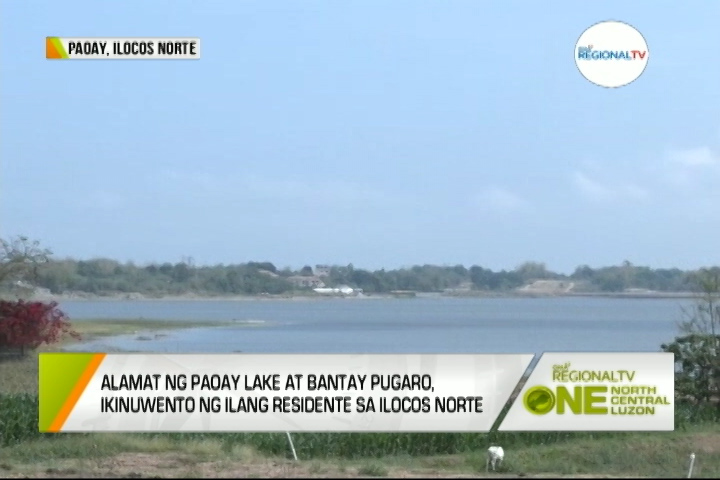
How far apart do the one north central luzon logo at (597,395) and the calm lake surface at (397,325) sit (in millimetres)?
7154

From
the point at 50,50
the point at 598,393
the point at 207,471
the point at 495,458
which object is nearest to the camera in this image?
the point at 207,471

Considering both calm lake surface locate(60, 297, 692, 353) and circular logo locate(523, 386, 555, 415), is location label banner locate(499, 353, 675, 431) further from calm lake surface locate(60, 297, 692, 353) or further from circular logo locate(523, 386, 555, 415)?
calm lake surface locate(60, 297, 692, 353)

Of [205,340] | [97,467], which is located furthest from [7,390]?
[97,467]

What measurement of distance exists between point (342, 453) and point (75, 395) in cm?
461

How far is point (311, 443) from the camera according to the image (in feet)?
59.4

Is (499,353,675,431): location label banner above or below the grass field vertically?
above

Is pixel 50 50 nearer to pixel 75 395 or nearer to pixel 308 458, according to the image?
pixel 75 395

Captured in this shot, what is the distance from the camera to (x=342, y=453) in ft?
59.3

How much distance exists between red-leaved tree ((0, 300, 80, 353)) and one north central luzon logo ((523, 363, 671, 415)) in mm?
16226

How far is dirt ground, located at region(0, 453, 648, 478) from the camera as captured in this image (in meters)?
13.6

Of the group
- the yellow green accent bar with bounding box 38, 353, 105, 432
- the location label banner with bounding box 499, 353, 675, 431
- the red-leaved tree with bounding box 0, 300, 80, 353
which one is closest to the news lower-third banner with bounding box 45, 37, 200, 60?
the yellow green accent bar with bounding box 38, 353, 105, 432

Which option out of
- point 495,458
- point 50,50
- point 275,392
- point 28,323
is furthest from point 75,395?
point 28,323

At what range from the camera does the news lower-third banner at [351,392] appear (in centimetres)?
1500

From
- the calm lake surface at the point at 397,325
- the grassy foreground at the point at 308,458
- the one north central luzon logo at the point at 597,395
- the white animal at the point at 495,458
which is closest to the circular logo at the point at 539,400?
the one north central luzon logo at the point at 597,395
